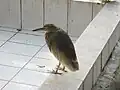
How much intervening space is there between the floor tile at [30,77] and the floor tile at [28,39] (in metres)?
0.59

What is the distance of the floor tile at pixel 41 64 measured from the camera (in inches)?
125

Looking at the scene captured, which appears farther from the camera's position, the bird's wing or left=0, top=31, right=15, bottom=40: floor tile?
left=0, top=31, right=15, bottom=40: floor tile

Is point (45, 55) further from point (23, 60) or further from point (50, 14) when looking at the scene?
point (50, 14)

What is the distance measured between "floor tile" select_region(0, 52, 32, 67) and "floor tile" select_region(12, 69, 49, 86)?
146 millimetres

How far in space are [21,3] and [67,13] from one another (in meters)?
0.47

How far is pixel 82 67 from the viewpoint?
2.15 metres

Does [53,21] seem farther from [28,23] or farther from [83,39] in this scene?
[83,39]

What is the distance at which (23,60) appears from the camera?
11.0ft

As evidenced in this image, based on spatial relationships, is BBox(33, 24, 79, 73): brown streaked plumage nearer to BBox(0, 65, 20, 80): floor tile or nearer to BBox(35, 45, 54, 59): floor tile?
BBox(0, 65, 20, 80): floor tile

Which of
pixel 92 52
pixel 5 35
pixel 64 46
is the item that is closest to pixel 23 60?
pixel 5 35

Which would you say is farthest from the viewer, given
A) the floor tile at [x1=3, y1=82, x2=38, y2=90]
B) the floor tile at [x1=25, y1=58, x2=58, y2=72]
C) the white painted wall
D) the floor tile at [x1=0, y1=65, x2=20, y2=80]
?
the white painted wall

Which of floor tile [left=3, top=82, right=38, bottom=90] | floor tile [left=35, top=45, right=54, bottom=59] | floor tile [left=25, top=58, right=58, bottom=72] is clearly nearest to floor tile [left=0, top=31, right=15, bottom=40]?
floor tile [left=35, top=45, right=54, bottom=59]

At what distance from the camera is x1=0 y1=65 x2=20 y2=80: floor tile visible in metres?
3.05

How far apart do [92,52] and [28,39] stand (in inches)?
60.7
